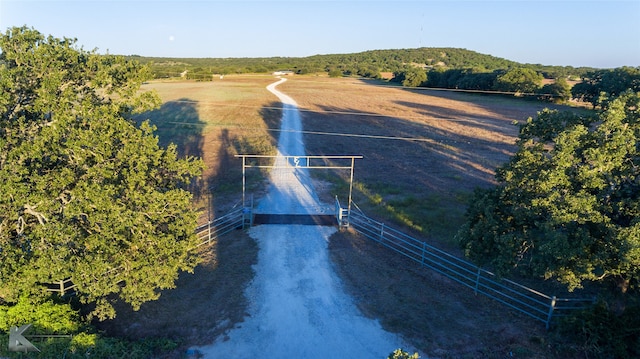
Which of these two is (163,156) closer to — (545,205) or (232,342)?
(232,342)

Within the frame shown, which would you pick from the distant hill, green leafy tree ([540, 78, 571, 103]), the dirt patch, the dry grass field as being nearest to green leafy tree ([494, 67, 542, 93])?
green leafy tree ([540, 78, 571, 103])

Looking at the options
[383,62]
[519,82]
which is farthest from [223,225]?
[383,62]

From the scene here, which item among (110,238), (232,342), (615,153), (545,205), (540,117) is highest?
(540,117)

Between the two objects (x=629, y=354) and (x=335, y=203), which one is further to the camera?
(x=335, y=203)

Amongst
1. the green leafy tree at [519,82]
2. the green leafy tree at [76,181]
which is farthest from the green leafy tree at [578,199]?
the green leafy tree at [519,82]

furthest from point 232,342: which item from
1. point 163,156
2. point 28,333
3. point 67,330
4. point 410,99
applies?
point 410,99

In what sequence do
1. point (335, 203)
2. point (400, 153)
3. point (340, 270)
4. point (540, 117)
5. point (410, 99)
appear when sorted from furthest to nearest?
1. point (410, 99)
2. point (400, 153)
3. point (335, 203)
4. point (340, 270)
5. point (540, 117)
